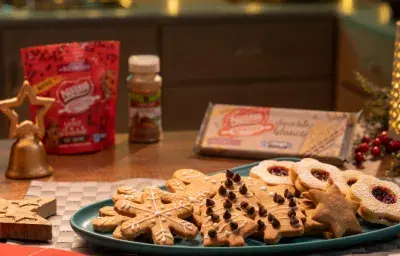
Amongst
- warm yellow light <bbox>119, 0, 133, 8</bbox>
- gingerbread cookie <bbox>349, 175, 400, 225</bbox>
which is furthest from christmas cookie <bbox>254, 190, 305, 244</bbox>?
warm yellow light <bbox>119, 0, 133, 8</bbox>

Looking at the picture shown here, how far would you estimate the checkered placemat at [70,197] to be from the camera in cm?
132

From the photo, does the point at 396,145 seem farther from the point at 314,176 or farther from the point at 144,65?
the point at 144,65

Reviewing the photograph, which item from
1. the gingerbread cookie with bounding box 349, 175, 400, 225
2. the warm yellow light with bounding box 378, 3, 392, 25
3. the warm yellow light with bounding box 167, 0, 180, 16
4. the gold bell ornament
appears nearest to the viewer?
the gingerbread cookie with bounding box 349, 175, 400, 225

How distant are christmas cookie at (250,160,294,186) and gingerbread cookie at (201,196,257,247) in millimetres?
182

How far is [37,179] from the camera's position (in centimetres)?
167

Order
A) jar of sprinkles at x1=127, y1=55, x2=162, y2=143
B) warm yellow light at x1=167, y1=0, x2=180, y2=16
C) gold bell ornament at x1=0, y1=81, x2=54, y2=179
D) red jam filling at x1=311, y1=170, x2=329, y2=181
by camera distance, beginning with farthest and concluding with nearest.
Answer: warm yellow light at x1=167, y1=0, x2=180, y2=16
jar of sprinkles at x1=127, y1=55, x2=162, y2=143
gold bell ornament at x1=0, y1=81, x2=54, y2=179
red jam filling at x1=311, y1=170, x2=329, y2=181

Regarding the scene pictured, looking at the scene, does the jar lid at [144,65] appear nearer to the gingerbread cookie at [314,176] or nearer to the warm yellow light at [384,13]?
the gingerbread cookie at [314,176]

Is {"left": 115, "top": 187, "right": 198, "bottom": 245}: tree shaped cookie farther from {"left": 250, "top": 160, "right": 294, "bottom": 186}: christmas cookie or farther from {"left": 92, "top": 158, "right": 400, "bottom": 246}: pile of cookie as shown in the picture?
{"left": 250, "top": 160, "right": 294, "bottom": 186}: christmas cookie

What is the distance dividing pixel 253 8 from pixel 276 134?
186 cm

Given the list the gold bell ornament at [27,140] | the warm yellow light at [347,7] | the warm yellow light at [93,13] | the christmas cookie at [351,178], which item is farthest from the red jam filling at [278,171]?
the warm yellow light at [347,7]

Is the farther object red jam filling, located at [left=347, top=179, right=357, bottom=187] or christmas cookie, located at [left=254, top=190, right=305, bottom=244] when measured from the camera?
red jam filling, located at [left=347, top=179, right=357, bottom=187]

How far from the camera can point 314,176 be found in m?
1.44

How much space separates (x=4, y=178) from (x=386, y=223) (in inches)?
28.2

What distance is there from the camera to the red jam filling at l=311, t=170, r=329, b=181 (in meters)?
1.45
